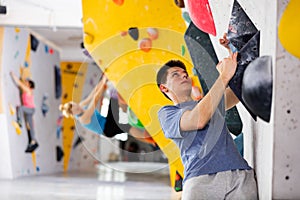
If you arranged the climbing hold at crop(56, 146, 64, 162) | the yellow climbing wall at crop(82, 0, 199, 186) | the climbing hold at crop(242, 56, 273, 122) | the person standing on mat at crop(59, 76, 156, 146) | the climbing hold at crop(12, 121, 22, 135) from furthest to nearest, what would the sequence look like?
the climbing hold at crop(56, 146, 64, 162) → the climbing hold at crop(12, 121, 22, 135) → the yellow climbing wall at crop(82, 0, 199, 186) → the person standing on mat at crop(59, 76, 156, 146) → the climbing hold at crop(242, 56, 273, 122)

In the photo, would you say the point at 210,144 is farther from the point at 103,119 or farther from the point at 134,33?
the point at 134,33

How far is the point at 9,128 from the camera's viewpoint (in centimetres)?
704

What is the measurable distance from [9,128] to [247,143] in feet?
15.5

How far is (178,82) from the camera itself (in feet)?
9.78

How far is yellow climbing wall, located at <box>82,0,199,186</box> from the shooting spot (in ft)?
12.7

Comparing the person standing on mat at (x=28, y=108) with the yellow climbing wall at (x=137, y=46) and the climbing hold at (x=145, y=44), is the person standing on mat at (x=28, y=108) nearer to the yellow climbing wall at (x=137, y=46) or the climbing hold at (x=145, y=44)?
the yellow climbing wall at (x=137, y=46)

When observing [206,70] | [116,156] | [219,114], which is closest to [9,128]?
[206,70]

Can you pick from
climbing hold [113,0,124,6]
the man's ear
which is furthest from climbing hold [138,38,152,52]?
Result: the man's ear

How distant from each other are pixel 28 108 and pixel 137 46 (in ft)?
13.4

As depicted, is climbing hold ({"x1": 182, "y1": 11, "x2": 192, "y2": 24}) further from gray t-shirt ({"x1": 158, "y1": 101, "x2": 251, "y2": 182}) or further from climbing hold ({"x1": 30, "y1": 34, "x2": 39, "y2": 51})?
climbing hold ({"x1": 30, "y1": 34, "x2": 39, "y2": 51})

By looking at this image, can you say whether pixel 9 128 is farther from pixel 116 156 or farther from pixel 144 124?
pixel 116 156

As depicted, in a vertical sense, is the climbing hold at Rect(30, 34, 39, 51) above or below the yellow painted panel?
above

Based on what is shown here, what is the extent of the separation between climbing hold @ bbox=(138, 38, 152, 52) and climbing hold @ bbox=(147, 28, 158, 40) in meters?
0.04

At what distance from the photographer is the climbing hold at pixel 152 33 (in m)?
4.02
